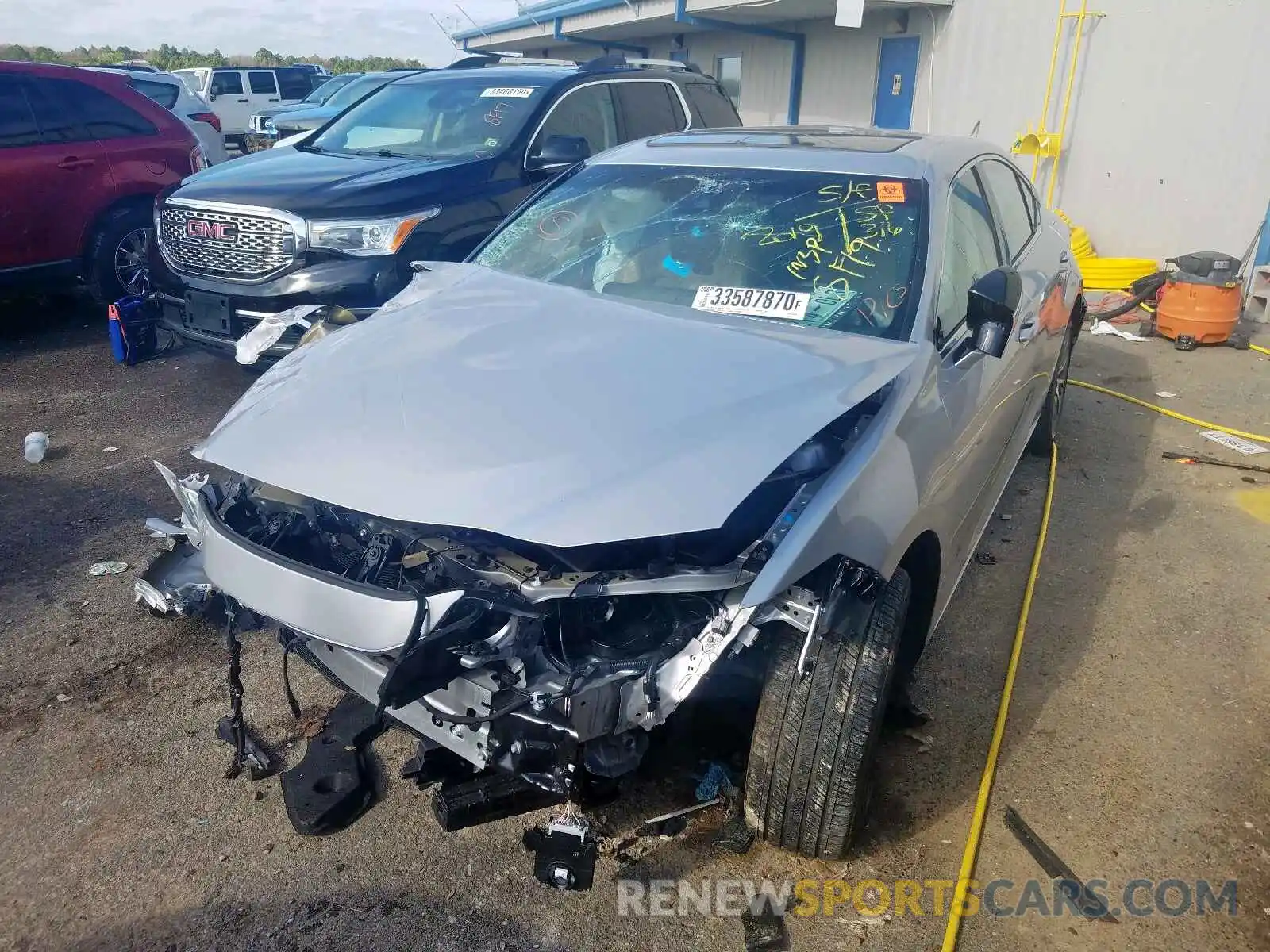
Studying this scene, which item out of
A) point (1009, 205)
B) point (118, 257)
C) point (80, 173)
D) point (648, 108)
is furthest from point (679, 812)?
point (80, 173)

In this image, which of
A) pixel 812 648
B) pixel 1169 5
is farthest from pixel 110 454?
pixel 1169 5

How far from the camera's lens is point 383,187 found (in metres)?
5.29

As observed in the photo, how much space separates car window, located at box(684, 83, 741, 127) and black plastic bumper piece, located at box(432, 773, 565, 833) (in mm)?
5849

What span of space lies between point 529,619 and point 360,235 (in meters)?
3.78

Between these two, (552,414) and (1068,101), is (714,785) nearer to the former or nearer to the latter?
(552,414)

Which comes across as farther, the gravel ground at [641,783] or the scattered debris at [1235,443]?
the scattered debris at [1235,443]

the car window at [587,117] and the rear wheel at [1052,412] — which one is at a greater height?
the car window at [587,117]

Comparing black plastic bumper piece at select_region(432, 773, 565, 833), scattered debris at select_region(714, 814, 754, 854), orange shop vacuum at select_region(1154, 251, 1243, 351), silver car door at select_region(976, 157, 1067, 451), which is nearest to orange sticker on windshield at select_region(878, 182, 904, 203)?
silver car door at select_region(976, 157, 1067, 451)

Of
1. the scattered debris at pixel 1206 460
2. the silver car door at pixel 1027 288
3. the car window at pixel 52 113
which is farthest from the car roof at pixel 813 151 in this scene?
the car window at pixel 52 113

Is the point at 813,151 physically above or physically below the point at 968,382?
above

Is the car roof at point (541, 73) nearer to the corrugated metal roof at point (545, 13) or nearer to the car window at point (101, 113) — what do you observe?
the car window at point (101, 113)

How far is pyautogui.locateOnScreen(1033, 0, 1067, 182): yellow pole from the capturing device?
31.5ft

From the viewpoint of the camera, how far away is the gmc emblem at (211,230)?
5.35 m

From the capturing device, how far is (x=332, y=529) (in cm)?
249
